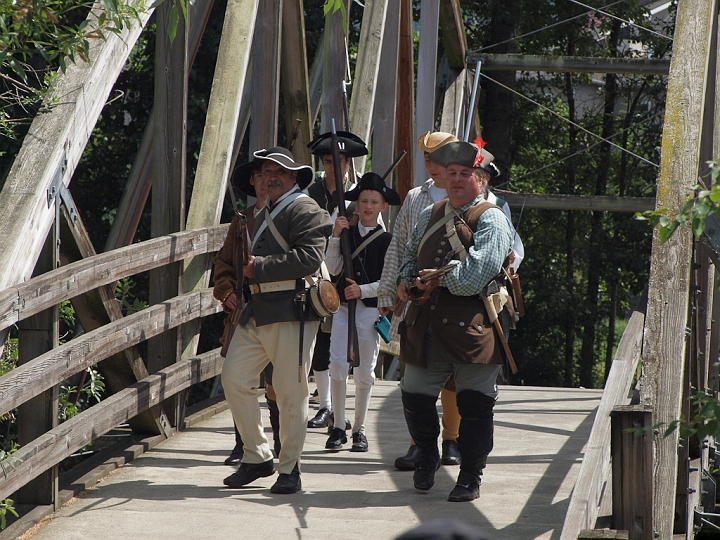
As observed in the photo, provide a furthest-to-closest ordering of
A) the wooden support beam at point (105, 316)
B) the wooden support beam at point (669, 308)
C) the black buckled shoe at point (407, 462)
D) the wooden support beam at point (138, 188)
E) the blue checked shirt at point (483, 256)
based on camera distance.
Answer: the wooden support beam at point (138, 188) < the black buckled shoe at point (407, 462) < the wooden support beam at point (105, 316) < the blue checked shirt at point (483, 256) < the wooden support beam at point (669, 308)

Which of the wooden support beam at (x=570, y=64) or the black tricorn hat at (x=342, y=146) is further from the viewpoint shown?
the wooden support beam at (x=570, y=64)

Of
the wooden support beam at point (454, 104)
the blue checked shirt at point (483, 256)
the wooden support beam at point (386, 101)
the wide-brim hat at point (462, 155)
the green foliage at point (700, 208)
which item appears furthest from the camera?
the wooden support beam at point (454, 104)

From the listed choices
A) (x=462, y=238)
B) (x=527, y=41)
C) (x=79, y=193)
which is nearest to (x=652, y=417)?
(x=462, y=238)

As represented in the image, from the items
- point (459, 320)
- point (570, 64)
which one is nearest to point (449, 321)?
point (459, 320)

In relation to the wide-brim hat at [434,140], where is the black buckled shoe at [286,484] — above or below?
below

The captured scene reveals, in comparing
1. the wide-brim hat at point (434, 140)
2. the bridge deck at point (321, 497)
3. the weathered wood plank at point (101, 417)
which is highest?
the wide-brim hat at point (434, 140)

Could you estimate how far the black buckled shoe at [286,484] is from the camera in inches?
178

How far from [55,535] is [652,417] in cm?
230

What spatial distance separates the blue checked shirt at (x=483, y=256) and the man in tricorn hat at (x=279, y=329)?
663 millimetres

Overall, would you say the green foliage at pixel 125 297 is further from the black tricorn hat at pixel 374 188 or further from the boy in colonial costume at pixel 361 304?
the black tricorn hat at pixel 374 188

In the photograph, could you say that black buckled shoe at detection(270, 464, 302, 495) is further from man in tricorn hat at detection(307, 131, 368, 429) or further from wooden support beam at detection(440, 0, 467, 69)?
wooden support beam at detection(440, 0, 467, 69)

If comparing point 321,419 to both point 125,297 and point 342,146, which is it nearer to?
point 342,146

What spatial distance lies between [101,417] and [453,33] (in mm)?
7183

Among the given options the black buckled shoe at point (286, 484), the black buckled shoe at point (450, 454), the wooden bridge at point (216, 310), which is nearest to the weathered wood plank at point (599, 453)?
the wooden bridge at point (216, 310)
